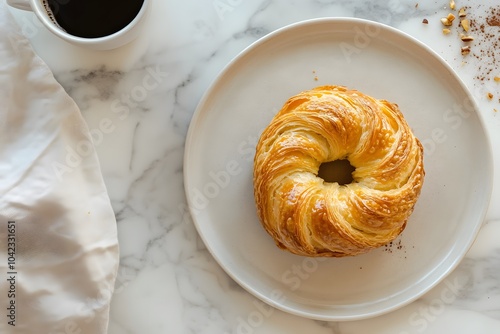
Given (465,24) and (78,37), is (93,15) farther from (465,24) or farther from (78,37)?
(465,24)

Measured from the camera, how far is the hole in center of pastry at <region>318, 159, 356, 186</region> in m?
1.42

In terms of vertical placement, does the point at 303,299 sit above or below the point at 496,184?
below

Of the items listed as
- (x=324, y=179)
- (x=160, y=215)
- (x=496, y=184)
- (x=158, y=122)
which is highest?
(x=496, y=184)

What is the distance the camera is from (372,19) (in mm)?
1487

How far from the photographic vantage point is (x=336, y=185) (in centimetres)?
135

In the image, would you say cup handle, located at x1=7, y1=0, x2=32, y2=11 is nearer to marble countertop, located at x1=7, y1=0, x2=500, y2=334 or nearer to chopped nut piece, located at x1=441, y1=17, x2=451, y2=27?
marble countertop, located at x1=7, y1=0, x2=500, y2=334

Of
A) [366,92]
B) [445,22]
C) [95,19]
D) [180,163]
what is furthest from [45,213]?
[445,22]

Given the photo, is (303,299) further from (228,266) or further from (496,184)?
(496,184)

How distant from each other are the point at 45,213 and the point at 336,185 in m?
0.61

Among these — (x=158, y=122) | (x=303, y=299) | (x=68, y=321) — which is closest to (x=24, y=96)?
(x=158, y=122)

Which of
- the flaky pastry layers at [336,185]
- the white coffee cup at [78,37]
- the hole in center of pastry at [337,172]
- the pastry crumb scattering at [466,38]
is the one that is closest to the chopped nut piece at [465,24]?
the pastry crumb scattering at [466,38]

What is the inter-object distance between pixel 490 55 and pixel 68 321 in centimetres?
108

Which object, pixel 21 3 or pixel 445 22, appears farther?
pixel 445 22

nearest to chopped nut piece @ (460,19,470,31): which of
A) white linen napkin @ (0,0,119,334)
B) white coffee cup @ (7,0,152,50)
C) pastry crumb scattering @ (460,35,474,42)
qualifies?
pastry crumb scattering @ (460,35,474,42)
